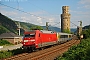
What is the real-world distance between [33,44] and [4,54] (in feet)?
16.2

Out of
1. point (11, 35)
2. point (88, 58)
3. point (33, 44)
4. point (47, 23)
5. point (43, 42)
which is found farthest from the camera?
point (11, 35)

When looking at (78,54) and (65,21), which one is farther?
(65,21)

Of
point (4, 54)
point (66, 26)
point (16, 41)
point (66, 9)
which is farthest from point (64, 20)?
point (4, 54)

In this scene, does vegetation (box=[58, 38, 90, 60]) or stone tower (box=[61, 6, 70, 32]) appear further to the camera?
stone tower (box=[61, 6, 70, 32])

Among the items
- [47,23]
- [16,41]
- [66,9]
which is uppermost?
[66,9]

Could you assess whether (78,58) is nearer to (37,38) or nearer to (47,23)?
(37,38)

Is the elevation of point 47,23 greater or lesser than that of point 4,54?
greater

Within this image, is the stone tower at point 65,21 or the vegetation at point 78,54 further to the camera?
the stone tower at point 65,21

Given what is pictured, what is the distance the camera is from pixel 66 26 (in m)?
126

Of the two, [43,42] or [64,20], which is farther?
[64,20]

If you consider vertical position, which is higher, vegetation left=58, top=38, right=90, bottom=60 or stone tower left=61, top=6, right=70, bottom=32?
stone tower left=61, top=6, right=70, bottom=32

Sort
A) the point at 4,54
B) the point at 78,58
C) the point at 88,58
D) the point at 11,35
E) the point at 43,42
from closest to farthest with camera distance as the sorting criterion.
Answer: the point at 88,58
the point at 78,58
the point at 4,54
the point at 43,42
the point at 11,35

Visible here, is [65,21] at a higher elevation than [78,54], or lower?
higher

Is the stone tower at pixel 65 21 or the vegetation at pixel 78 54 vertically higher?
the stone tower at pixel 65 21
